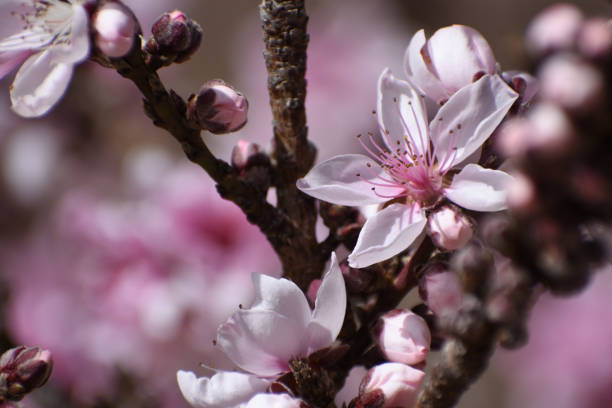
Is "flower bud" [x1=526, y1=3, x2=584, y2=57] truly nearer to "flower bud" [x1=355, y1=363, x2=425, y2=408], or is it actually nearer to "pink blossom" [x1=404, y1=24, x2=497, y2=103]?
"pink blossom" [x1=404, y1=24, x2=497, y2=103]

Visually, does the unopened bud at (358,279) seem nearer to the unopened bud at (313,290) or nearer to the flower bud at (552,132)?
the unopened bud at (313,290)

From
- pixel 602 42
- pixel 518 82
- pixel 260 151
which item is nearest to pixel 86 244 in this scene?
pixel 260 151

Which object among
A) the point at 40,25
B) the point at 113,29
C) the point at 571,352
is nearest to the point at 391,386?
the point at 113,29

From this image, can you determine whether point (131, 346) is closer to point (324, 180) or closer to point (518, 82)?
point (324, 180)

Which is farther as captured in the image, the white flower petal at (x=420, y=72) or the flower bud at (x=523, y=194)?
the white flower petal at (x=420, y=72)

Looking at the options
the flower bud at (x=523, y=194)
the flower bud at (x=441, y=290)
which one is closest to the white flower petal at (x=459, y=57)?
the flower bud at (x=441, y=290)

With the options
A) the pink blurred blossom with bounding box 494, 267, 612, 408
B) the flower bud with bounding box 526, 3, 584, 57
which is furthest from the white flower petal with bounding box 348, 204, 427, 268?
the pink blurred blossom with bounding box 494, 267, 612, 408
